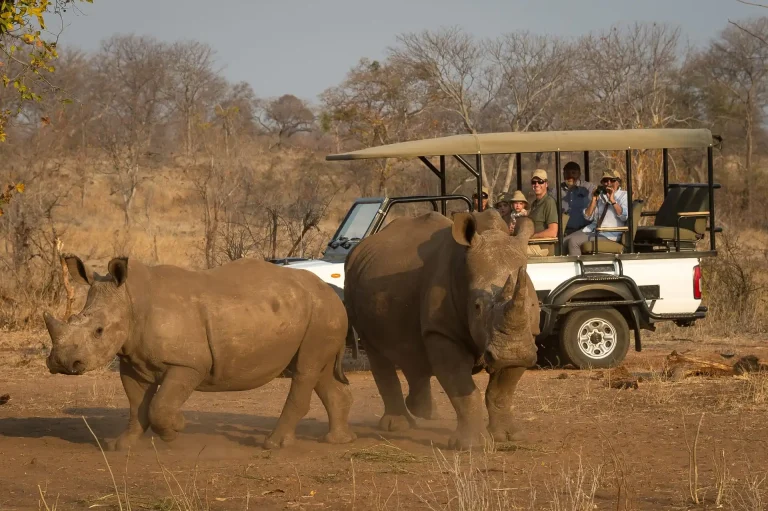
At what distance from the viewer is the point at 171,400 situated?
24.8ft

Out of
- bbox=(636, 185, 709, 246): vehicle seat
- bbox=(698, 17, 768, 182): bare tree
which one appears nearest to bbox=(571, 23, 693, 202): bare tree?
bbox=(698, 17, 768, 182): bare tree

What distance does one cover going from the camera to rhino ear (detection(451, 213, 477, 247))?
7895mm

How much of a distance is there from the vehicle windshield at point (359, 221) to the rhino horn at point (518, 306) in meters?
5.66

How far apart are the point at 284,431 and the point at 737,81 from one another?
4275 cm

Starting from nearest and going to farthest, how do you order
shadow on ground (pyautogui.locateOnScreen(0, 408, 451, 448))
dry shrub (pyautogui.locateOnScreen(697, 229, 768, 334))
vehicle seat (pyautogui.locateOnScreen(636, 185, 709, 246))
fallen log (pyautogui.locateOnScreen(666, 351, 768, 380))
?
1. shadow on ground (pyautogui.locateOnScreen(0, 408, 451, 448))
2. fallen log (pyautogui.locateOnScreen(666, 351, 768, 380))
3. vehicle seat (pyautogui.locateOnScreen(636, 185, 709, 246))
4. dry shrub (pyautogui.locateOnScreen(697, 229, 768, 334))

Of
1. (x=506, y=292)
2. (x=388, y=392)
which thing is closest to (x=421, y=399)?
(x=388, y=392)

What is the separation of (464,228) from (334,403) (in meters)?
1.62

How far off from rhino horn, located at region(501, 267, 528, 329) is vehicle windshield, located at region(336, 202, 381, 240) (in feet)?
18.6

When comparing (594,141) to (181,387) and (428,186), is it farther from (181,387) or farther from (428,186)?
(428,186)

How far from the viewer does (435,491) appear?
643cm

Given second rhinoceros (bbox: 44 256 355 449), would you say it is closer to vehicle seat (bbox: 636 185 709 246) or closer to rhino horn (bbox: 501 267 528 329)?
rhino horn (bbox: 501 267 528 329)

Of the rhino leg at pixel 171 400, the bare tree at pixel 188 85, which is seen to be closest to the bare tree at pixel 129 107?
the bare tree at pixel 188 85

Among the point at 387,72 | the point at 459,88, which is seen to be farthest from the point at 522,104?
the point at 387,72

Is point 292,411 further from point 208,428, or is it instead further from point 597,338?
point 597,338
